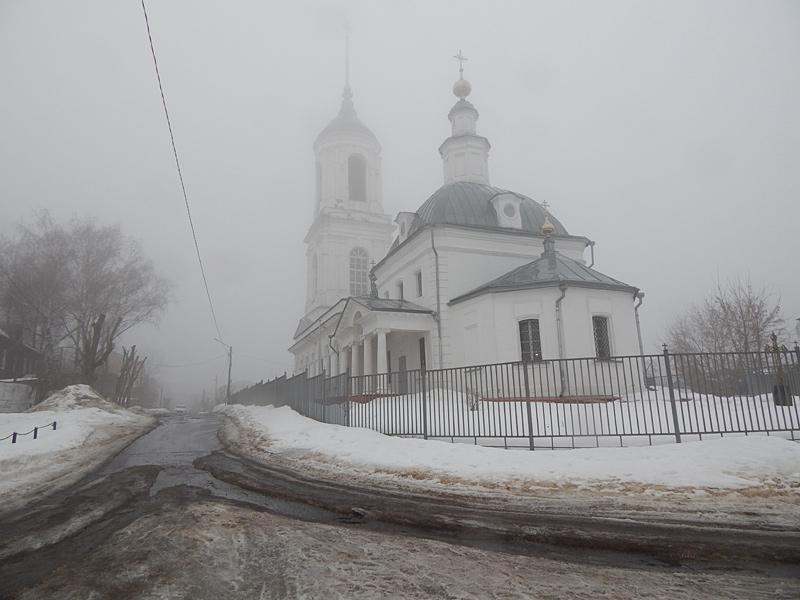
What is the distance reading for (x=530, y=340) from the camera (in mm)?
20438

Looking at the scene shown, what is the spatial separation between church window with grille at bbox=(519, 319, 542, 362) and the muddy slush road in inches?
597

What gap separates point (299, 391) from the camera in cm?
1944

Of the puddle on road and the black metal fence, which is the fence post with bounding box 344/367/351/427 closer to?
the black metal fence

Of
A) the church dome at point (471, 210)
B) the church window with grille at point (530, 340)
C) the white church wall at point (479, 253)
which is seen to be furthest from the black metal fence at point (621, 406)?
the church dome at point (471, 210)

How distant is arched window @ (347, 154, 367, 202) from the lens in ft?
146

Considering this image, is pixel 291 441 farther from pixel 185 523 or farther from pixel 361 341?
pixel 361 341

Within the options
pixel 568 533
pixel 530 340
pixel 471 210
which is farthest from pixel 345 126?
pixel 568 533

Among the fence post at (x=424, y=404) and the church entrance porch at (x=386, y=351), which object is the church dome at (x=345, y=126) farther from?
the fence post at (x=424, y=404)

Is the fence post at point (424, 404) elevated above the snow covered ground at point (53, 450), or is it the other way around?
the fence post at point (424, 404)

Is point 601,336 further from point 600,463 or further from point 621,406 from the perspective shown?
point 600,463

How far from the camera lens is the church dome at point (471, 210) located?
1039 inches

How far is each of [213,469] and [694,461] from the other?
24.8 ft

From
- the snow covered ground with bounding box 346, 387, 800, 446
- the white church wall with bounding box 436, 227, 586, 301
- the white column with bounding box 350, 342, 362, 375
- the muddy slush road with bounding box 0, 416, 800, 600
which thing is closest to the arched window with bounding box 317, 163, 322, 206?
the white column with bounding box 350, 342, 362, 375

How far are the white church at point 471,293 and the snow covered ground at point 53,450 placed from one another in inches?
434
